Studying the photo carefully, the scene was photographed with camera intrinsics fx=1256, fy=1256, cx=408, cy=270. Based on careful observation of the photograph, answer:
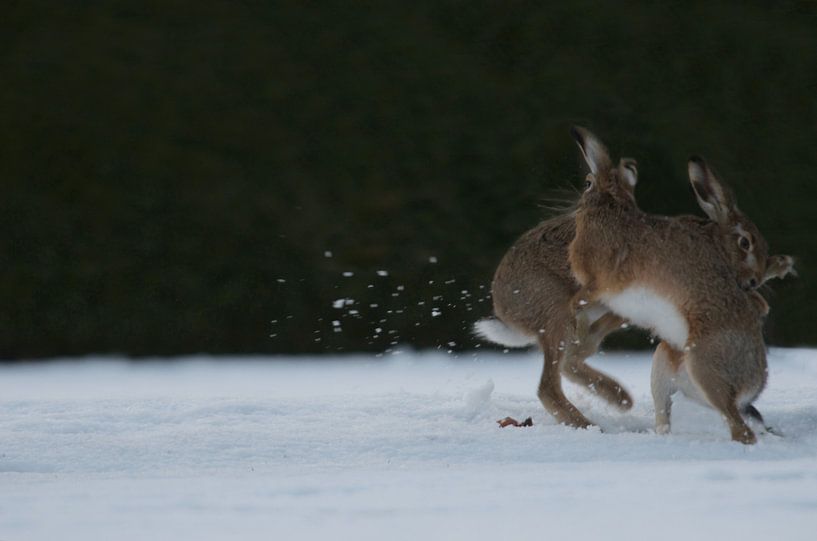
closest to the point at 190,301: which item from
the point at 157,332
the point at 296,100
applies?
the point at 157,332

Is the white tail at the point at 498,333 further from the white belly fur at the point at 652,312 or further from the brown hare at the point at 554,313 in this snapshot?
the white belly fur at the point at 652,312

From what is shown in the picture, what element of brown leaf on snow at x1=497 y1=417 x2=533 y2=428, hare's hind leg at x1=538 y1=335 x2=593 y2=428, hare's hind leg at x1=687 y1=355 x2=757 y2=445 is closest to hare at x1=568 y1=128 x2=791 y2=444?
hare's hind leg at x1=687 y1=355 x2=757 y2=445

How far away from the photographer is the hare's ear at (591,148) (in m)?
3.22

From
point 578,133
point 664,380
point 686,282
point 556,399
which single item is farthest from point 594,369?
point 578,133

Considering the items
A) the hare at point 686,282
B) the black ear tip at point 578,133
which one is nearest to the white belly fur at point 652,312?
the hare at point 686,282

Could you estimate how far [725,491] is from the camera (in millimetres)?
2148

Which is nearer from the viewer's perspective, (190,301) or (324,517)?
(324,517)

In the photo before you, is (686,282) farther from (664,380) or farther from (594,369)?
(594,369)

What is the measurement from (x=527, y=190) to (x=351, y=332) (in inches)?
33.5

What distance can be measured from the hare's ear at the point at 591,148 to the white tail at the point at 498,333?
49cm

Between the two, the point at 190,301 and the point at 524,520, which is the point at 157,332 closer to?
the point at 190,301

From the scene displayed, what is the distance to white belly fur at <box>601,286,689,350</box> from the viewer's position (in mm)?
2969

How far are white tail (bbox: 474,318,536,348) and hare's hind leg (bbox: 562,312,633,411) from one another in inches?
5.3

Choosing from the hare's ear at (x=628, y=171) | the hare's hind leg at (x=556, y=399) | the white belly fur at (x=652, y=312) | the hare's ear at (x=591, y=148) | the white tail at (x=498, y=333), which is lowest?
the hare's hind leg at (x=556, y=399)
